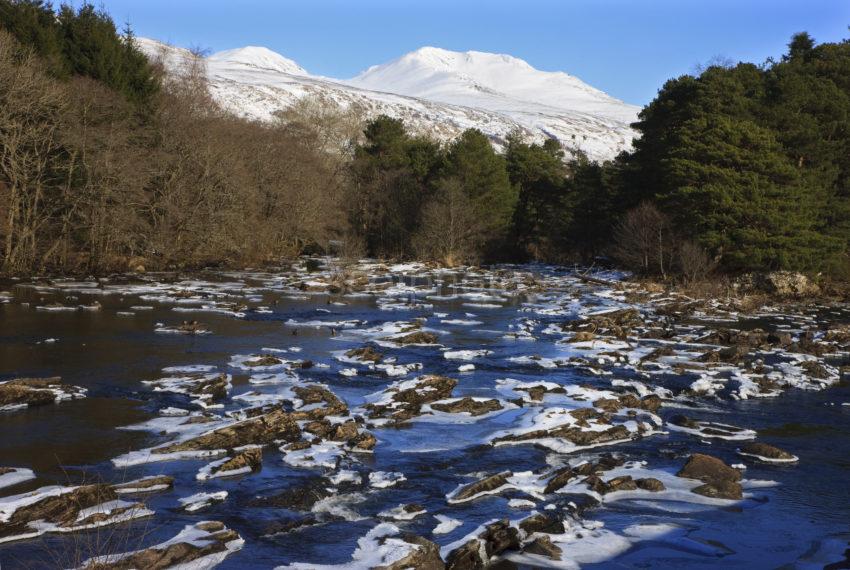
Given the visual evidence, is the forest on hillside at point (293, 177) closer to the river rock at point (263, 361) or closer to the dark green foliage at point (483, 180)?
the dark green foliage at point (483, 180)

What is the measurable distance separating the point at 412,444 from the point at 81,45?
38148 millimetres

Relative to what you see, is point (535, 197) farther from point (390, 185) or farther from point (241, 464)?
point (241, 464)

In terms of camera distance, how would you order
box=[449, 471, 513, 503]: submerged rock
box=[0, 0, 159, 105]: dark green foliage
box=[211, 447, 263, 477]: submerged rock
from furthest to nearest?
box=[0, 0, 159, 105]: dark green foliage → box=[211, 447, 263, 477]: submerged rock → box=[449, 471, 513, 503]: submerged rock

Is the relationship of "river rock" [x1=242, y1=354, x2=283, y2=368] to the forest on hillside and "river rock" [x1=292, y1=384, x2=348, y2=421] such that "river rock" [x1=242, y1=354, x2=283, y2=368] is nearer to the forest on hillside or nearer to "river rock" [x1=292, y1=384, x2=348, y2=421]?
"river rock" [x1=292, y1=384, x2=348, y2=421]

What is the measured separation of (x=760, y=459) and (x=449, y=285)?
29763mm

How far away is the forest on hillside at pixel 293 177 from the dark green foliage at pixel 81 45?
4.3 inches

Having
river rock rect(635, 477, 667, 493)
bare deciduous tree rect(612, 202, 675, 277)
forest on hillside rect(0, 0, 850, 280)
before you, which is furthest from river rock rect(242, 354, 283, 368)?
bare deciduous tree rect(612, 202, 675, 277)

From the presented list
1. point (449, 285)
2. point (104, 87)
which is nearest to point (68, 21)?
point (104, 87)

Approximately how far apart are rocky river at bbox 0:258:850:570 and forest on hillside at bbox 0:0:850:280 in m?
12.0

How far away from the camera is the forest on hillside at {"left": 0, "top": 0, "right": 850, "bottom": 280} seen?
35500 mm

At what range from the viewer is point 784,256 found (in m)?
37.3

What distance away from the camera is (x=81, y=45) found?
41.2 metres

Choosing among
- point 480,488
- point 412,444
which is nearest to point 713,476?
point 480,488

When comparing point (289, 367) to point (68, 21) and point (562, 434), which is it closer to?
point (562, 434)
